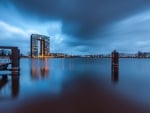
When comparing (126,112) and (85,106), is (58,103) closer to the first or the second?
(85,106)

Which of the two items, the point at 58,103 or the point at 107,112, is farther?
the point at 58,103

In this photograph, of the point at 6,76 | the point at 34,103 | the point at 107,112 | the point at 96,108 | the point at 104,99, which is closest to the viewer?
the point at 107,112

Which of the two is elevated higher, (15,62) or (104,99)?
(15,62)

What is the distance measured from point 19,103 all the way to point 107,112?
11.0 feet

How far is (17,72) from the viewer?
578 inches

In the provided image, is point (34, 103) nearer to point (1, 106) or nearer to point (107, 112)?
point (1, 106)

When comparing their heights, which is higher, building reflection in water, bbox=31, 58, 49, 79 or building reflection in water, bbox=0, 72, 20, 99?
building reflection in water, bbox=0, 72, 20, 99

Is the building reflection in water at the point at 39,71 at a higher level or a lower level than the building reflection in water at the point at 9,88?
lower

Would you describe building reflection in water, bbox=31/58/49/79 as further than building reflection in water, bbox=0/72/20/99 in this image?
Yes

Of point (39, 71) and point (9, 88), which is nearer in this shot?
point (9, 88)

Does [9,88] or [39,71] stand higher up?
[9,88]

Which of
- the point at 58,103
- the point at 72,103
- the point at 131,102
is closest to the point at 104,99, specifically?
the point at 131,102

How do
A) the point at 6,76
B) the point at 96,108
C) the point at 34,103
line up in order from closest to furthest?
the point at 96,108 → the point at 34,103 → the point at 6,76

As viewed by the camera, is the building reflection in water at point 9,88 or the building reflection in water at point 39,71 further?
the building reflection in water at point 39,71
